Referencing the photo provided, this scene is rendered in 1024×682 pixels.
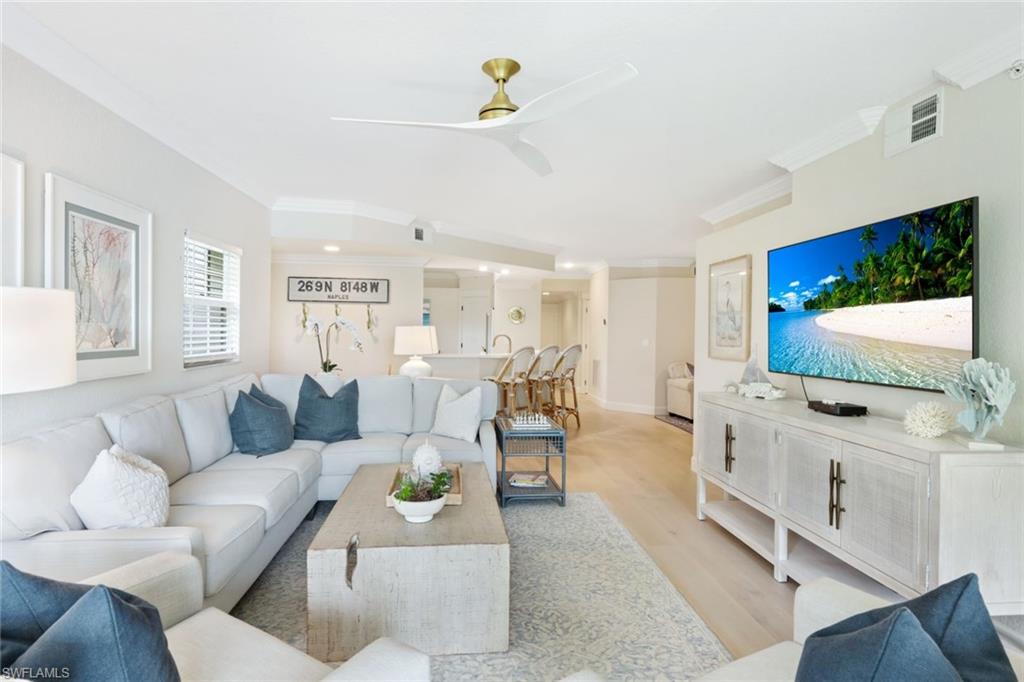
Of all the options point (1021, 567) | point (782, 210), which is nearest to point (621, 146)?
point (782, 210)

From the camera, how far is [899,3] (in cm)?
179

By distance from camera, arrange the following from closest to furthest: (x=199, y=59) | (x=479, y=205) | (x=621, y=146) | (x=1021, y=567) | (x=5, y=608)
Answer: (x=5, y=608) < (x=1021, y=567) < (x=199, y=59) < (x=621, y=146) < (x=479, y=205)

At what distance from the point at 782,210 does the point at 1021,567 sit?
91.9 inches

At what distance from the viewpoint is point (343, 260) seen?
617 cm

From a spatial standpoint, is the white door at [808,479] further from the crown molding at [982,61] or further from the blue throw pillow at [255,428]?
the blue throw pillow at [255,428]

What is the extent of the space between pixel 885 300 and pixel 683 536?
178 centimetres

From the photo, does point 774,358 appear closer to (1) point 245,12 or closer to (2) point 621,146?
(2) point 621,146

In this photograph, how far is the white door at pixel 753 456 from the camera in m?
2.67

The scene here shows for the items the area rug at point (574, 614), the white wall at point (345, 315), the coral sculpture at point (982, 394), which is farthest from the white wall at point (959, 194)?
the white wall at point (345, 315)

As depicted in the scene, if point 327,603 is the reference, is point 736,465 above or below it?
above

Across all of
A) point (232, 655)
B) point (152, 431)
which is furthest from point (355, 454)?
point (232, 655)

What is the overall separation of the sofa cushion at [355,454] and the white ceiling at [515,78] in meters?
2.03

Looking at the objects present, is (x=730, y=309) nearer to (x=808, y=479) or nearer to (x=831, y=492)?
(x=808, y=479)

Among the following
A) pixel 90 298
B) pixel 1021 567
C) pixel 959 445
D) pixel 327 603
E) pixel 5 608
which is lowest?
pixel 327 603
